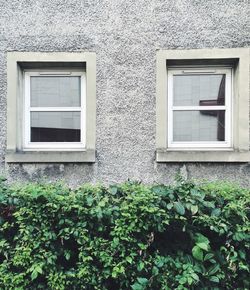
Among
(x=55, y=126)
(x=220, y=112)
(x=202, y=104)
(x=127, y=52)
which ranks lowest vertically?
(x=55, y=126)

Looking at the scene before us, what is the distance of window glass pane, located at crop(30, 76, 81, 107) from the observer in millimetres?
5973

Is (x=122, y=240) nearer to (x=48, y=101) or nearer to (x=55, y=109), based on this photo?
(x=55, y=109)

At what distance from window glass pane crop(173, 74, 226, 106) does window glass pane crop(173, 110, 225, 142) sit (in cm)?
15

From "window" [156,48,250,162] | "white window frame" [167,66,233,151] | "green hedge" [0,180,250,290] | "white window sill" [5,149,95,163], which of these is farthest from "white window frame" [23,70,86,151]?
"green hedge" [0,180,250,290]

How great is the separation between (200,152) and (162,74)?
1.26 metres

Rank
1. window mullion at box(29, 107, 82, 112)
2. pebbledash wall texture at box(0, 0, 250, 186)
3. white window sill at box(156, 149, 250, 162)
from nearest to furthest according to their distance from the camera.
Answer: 1. white window sill at box(156, 149, 250, 162)
2. pebbledash wall texture at box(0, 0, 250, 186)
3. window mullion at box(29, 107, 82, 112)

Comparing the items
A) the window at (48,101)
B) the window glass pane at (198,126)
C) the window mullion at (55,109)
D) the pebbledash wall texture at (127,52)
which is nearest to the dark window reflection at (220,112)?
the window glass pane at (198,126)

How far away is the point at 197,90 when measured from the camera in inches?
233

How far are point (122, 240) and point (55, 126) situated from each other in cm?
261

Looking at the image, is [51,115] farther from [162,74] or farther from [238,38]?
[238,38]

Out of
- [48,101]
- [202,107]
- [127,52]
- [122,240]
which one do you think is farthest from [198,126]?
[122,240]

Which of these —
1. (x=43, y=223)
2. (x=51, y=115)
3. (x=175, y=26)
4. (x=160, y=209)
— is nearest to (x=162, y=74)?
(x=175, y=26)

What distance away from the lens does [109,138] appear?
566cm

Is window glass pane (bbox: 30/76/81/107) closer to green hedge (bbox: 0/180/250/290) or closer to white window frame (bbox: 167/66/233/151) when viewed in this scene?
white window frame (bbox: 167/66/233/151)
